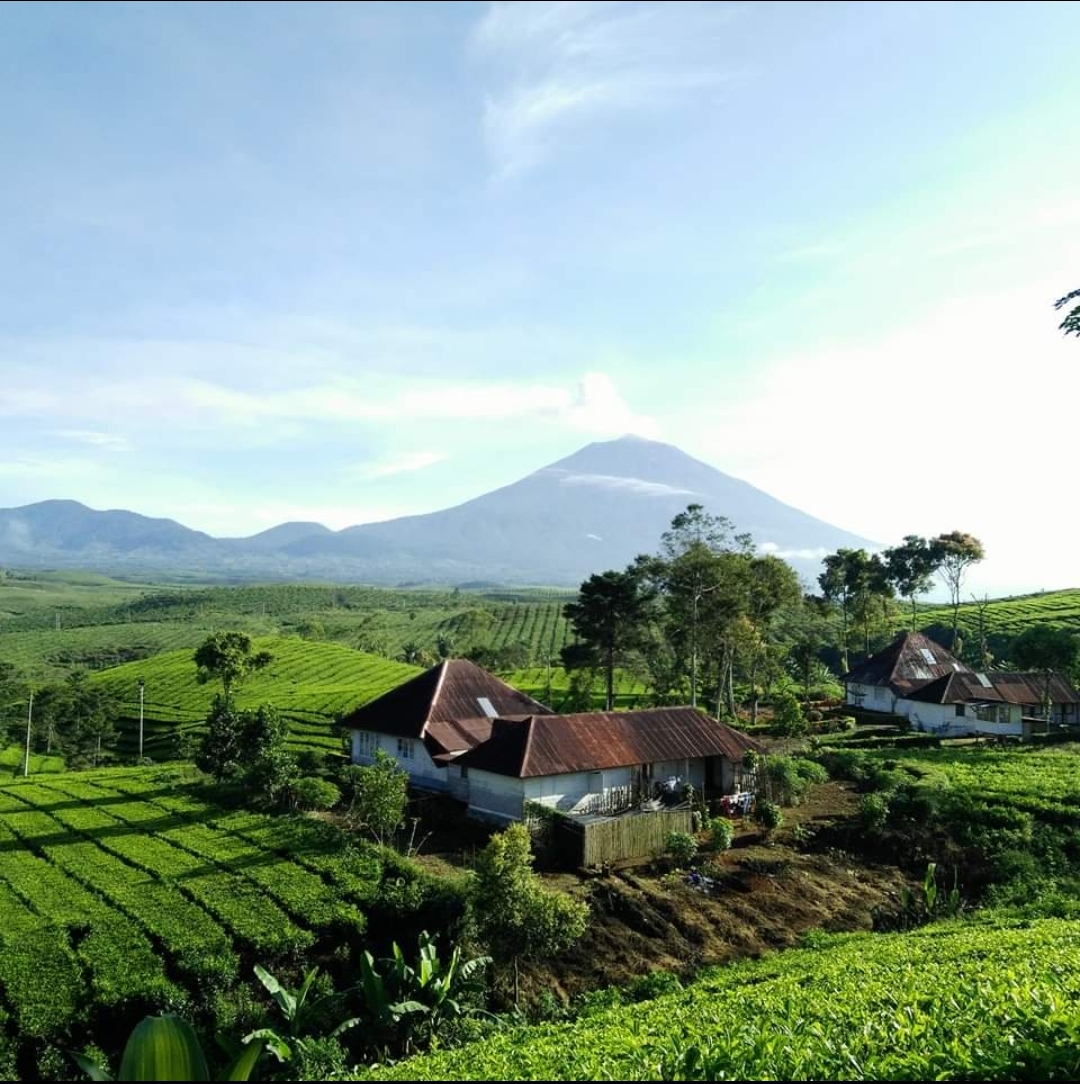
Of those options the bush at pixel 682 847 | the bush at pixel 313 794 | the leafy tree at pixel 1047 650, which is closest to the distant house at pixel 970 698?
the leafy tree at pixel 1047 650

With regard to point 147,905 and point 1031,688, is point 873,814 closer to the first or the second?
point 147,905

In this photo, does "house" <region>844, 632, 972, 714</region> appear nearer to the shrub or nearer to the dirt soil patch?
the shrub

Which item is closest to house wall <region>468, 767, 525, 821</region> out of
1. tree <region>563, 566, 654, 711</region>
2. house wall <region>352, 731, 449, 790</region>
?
house wall <region>352, 731, 449, 790</region>

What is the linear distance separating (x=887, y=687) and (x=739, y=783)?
28.7 m

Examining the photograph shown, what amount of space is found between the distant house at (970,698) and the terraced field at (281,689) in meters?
35.3

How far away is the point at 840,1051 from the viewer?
7.64m

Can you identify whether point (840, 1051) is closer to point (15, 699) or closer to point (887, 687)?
point (887, 687)

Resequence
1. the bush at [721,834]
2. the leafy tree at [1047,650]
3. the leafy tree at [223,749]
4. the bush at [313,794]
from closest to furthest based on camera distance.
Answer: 1. the bush at [721,834]
2. the bush at [313,794]
3. the leafy tree at [223,749]
4. the leafy tree at [1047,650]

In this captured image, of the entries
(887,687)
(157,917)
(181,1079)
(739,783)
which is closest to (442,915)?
(157,917)

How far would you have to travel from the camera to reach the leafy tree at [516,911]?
645 inches

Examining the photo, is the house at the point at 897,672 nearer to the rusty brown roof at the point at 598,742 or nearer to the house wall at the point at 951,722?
the house wall at the point at 951,722

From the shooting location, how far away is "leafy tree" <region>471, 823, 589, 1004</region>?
16.4 m

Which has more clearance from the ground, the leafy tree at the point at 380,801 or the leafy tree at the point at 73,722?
the leafy tree at the point at 380,801

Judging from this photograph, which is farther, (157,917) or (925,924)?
(925,924)
